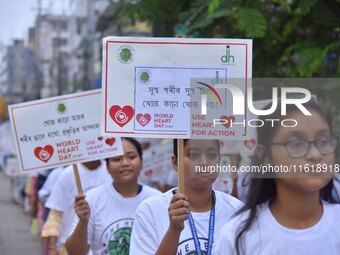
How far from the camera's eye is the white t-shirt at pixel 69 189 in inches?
295

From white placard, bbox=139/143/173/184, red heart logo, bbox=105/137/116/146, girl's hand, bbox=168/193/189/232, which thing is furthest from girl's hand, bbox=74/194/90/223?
white placard, bbox=139/143/173/184

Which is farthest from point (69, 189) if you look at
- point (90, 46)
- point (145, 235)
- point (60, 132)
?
point (90, 46)

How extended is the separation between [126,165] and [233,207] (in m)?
1.84

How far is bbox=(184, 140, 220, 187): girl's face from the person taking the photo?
13.7 feet

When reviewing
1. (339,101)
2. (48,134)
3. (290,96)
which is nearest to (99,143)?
(48,134)

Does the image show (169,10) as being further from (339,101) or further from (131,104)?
(131,104)

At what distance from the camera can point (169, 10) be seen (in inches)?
306

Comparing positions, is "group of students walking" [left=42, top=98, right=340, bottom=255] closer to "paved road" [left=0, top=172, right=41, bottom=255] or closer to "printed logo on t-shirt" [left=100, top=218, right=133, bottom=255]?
"printed logo on t-shirt" [left=100, top=218, right=133, bottom=255]

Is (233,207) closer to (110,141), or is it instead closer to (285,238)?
(285,238)

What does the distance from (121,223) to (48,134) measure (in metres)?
0.78

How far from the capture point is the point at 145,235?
423 centimetres

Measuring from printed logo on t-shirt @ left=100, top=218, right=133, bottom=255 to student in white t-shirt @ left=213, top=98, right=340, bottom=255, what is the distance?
2.45m

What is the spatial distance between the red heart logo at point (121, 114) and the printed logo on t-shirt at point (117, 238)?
66.3 inches

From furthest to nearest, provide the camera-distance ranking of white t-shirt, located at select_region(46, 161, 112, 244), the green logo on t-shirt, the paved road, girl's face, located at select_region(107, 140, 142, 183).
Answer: the paved road < white t-shirt, located at select_region(46, 161, 112, 244) < girl's face, located at select_region(107, 140, 142, 183) < the green logo on t-shirt
